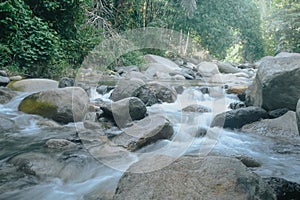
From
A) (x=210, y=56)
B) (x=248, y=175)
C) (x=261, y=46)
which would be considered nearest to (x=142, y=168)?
(x=248, y=175)

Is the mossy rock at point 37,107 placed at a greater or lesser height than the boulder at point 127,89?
lesser

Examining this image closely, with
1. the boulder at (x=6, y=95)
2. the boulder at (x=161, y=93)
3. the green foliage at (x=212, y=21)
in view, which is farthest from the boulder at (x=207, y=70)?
the boulder at (x=6, y=95)

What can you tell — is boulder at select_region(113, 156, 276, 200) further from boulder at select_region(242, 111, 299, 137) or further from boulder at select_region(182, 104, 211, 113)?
boulder at select_region(182, 104, 211, 113)

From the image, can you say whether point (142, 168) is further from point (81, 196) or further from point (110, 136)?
point (110, 136)

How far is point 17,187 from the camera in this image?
2.55 metres

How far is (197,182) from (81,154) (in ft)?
6.27

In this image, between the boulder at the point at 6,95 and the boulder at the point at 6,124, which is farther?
the boulder at the point at 6,95

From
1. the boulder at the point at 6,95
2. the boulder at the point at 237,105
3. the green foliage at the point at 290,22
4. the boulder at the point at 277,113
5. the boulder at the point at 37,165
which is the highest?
the green foliage at the point at 290,22

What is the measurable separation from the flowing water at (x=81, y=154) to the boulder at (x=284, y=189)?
0.67m

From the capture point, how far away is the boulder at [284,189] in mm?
2143

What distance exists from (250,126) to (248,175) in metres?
3.11

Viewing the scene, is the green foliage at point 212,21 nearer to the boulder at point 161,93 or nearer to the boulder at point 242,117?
the boulder at point 161,93

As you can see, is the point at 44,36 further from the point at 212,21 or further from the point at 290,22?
the point at 212,21

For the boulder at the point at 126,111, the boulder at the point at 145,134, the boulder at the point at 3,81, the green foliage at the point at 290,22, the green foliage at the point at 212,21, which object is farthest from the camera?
the green foliage at the point at 212,21
